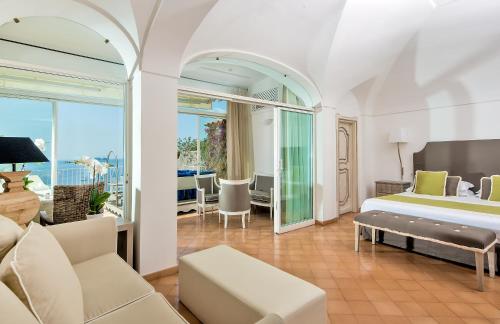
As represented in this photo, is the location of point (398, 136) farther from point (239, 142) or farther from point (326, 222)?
point (239, 142)

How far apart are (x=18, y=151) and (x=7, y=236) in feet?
2.52

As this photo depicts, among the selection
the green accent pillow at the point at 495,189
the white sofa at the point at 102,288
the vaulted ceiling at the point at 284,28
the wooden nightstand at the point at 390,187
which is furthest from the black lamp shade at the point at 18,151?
the wooden nightstand at the point at 390,187

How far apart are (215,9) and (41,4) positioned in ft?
4.86

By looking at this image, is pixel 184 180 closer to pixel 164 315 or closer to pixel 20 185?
pixel 20 185

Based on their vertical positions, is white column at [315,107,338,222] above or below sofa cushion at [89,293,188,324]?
above

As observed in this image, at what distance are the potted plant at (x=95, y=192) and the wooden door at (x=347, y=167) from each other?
4.26 m

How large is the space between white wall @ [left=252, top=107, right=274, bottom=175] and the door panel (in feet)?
4.74

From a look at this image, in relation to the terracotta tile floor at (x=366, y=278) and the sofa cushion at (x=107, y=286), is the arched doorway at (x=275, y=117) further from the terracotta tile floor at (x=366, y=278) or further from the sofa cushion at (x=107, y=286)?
the sofa cushion at (x=107, y=286)

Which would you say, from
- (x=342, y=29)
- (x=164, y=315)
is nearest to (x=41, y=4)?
(x=164, y=315)

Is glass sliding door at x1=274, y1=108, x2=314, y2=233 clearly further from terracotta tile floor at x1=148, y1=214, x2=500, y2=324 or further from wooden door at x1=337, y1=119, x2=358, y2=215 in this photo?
wooden door at x1=337, y1=119, x2=358, y2=215

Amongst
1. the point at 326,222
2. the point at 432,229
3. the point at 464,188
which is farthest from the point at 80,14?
the point at 464,188

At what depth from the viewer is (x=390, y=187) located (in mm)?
4953

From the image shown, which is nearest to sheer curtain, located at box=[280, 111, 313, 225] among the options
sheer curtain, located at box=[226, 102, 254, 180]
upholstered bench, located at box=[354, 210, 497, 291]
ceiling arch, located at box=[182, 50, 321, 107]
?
ceiling arch, located at box=[182, 50, 321, 107]

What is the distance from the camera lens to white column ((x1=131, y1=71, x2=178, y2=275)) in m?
2.46
